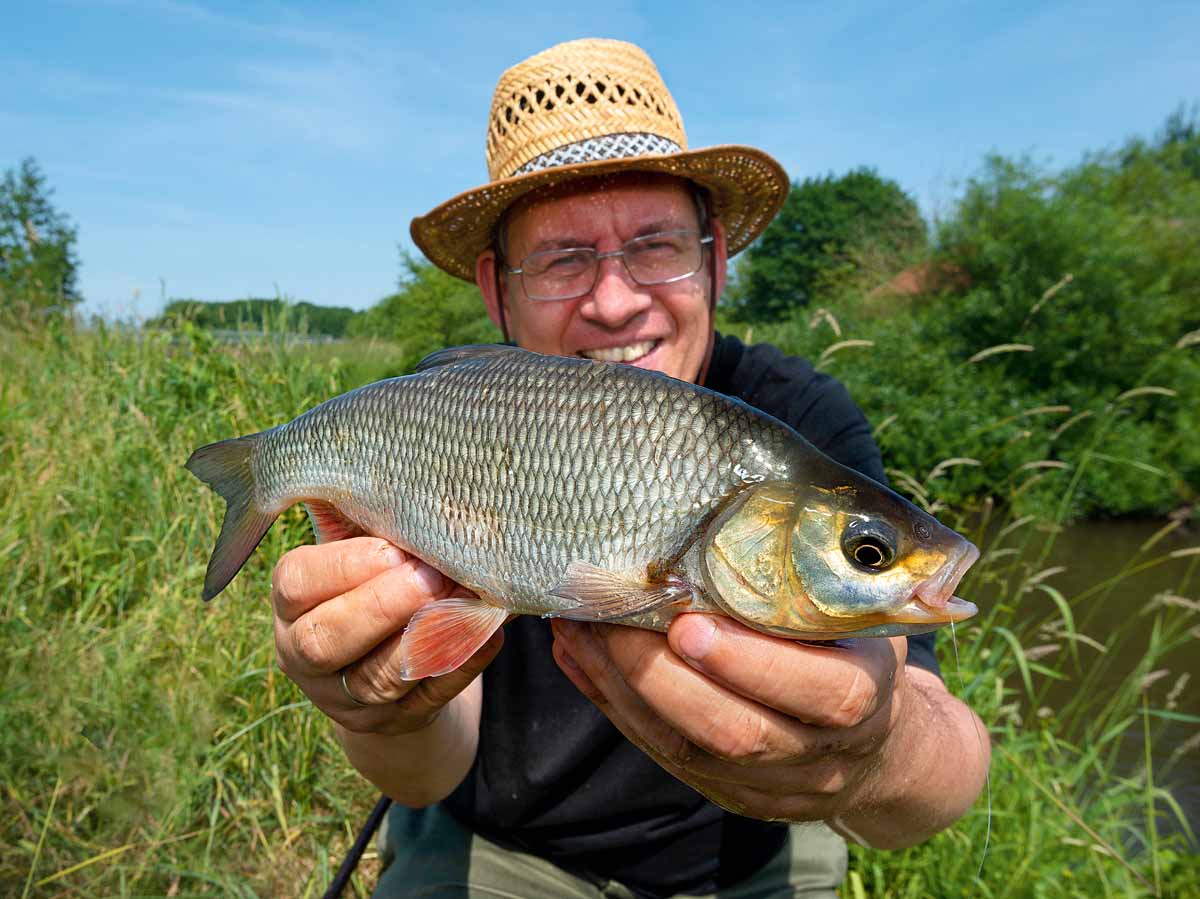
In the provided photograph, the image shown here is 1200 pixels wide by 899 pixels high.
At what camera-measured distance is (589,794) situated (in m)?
2.18

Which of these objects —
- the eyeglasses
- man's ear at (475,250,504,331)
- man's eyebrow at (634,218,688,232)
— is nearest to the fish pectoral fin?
the eyeglasses

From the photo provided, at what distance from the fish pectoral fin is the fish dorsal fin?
449 mm

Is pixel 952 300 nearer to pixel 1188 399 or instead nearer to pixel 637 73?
pixel 1188 399

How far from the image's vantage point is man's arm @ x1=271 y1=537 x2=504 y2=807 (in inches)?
57.5

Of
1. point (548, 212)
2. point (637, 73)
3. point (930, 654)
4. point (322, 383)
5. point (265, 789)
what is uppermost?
point (637, 73)

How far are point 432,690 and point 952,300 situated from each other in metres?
19.1

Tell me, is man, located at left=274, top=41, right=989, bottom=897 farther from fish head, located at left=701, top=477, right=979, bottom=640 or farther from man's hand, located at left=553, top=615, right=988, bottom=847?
fish head, located at left=701, top=477, right=979, bottom=640

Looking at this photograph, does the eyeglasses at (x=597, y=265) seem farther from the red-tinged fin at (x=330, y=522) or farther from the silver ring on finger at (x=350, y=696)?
the silver ring on finger at (x=350, y=696)

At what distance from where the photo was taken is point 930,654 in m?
1.99

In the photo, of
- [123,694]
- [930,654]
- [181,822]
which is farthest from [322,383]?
[930,654]

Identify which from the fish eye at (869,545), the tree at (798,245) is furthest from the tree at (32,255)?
the tree at (798,245)

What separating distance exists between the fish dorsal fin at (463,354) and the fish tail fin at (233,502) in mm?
479

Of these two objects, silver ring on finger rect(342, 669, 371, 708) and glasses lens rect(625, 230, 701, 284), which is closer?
silver ring on finger rect(342, 669, 371, 708)

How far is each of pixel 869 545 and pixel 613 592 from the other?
1.28ft
